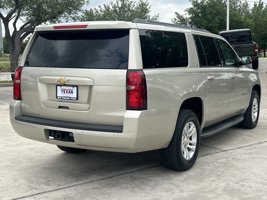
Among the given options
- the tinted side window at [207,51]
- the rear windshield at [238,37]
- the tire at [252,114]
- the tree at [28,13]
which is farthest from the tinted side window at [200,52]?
the tree at [28,13]

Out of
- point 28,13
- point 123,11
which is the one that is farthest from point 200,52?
point 123,11

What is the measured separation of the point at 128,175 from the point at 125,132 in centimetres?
99

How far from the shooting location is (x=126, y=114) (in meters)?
4.24

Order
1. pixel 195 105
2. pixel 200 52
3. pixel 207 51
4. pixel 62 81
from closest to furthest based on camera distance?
pixel 62 81
pixel 195 105
pixel 200 52
pixel 207 51

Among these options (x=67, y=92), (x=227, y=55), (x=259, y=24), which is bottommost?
(x=67, y=92)

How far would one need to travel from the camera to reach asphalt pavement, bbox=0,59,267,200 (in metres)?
4.40

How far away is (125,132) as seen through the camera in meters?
4.23

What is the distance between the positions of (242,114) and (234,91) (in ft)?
3.18

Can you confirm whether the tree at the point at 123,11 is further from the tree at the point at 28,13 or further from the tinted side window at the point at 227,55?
the tinted side window at the point at 227,55

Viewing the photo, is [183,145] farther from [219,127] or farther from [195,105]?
[219,127]

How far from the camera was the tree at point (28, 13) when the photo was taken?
22.0m

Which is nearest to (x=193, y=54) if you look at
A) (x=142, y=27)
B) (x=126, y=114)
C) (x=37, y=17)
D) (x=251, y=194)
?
(x=142, y=27)

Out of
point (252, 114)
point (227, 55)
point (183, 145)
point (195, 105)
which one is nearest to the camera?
point (183, 145)

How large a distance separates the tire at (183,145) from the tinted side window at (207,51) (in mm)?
889
